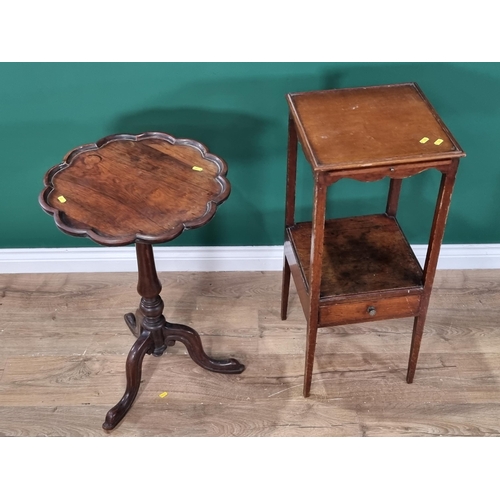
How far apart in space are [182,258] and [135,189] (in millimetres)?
919

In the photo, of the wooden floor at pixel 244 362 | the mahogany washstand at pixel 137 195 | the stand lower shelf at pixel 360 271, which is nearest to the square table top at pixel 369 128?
the mahogany washstand at pixel 137 195

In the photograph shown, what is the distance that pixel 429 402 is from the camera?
7.59ft

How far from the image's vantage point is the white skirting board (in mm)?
2781

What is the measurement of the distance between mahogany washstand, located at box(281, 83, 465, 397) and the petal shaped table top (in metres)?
0.31

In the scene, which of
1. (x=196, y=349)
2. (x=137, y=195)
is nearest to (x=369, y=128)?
(x=137, y=195)

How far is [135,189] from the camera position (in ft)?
6.27

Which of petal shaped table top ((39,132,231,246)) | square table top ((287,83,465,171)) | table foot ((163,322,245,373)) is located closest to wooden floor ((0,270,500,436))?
table foot ((163,322,245,373))

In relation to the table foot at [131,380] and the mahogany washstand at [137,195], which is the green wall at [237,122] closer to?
the mahogany washstand at [137,195]

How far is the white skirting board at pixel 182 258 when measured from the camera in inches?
109

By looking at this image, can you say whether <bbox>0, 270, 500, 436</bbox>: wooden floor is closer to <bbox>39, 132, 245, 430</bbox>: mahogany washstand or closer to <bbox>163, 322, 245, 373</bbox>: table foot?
<bbox>163, 322, 245, 373</bbox>: table foot
